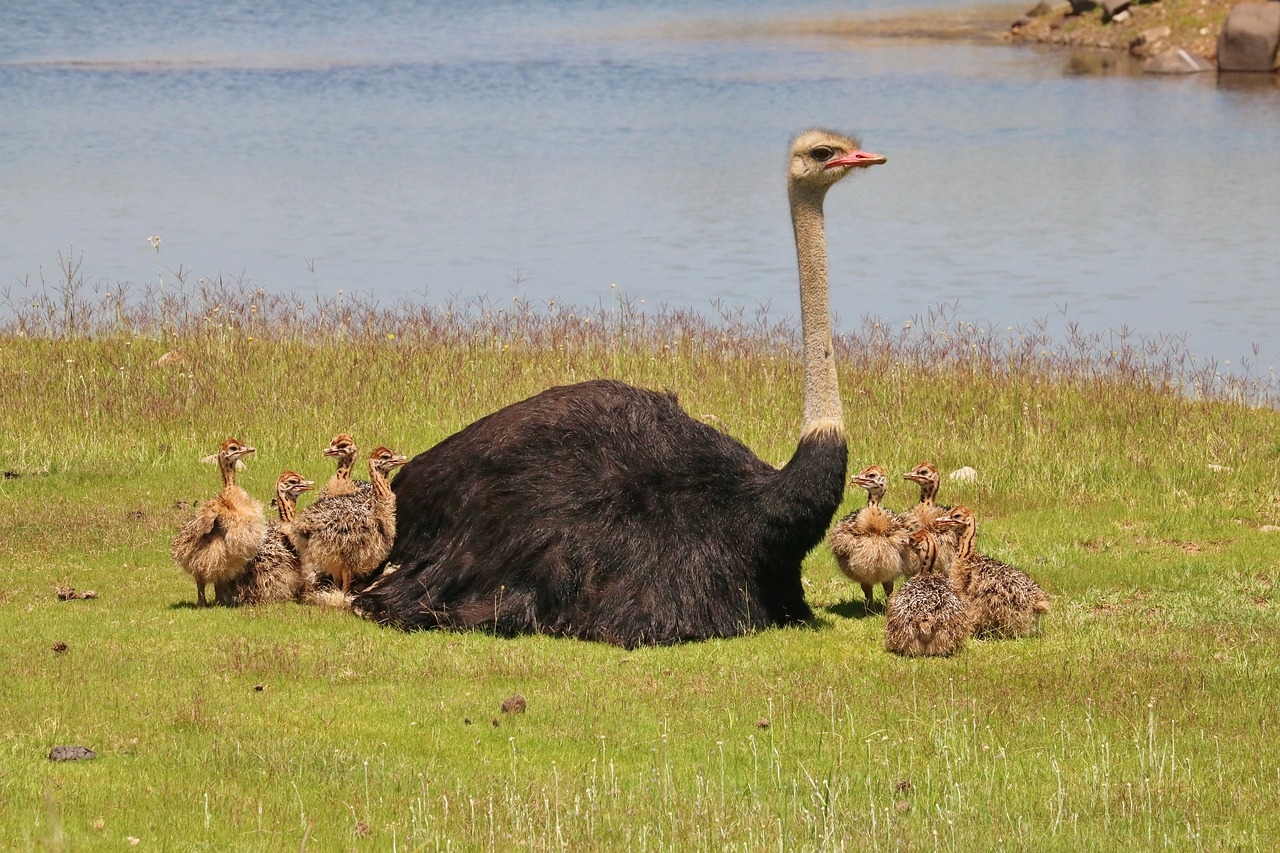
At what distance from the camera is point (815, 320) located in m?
11.1

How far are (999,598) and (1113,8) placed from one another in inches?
2492

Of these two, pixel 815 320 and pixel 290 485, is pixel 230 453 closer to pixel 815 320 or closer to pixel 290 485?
pixel 290 485

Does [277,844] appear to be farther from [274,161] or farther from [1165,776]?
Answer: [274,161]

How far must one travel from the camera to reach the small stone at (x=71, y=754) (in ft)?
26.6

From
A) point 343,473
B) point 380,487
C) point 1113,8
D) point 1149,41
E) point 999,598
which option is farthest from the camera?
point 1113,8

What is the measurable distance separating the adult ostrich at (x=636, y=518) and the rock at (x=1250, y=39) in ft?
175

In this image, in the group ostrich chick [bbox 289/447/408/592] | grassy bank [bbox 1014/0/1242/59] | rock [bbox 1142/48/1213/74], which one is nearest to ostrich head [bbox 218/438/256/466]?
ostrich chick [bbox 289/447/408/592]

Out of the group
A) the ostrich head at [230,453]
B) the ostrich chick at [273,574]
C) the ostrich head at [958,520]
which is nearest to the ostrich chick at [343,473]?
the ostrich chick at [273,574]

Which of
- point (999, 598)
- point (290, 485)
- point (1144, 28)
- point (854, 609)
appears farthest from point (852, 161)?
point (1144, 28)

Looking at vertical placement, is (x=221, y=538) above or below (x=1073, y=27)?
below

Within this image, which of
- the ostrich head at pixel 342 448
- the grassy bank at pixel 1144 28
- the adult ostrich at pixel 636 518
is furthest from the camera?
the grassy bank at pixel 1144 28

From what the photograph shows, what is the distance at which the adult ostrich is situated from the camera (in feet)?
35.6

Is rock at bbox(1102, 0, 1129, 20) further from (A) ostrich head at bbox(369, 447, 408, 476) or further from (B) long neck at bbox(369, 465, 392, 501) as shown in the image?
(B) long neck at bbox(369, 465, 392, 501)

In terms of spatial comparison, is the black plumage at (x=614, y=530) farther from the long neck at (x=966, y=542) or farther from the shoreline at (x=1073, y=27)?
the shoreline at (x=1073, y=27)
